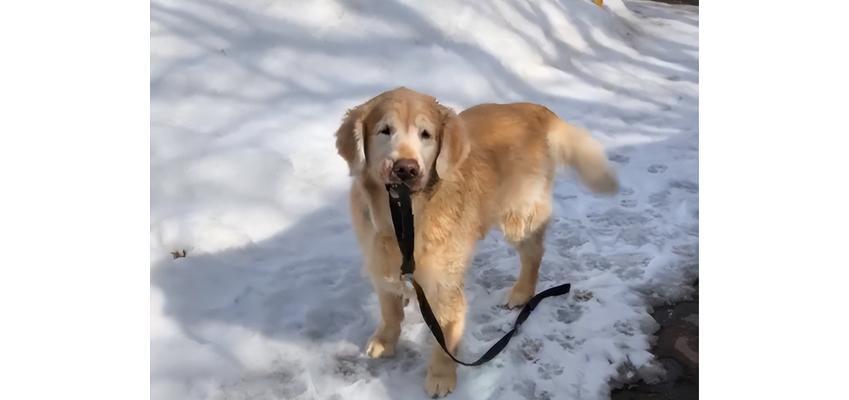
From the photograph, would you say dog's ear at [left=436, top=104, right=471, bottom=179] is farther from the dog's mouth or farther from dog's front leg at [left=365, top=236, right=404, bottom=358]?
dog's front leg at [left=365, top=236, right=404, bottom=358]

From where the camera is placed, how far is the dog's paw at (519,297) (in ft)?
10.7

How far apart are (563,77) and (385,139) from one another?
470 cm

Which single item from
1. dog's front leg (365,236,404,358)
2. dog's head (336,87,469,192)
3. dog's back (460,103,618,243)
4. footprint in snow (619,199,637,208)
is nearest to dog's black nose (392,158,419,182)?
dog's head (336,87,469,192)

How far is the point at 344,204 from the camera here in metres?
4.18

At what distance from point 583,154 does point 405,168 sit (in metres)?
1.54

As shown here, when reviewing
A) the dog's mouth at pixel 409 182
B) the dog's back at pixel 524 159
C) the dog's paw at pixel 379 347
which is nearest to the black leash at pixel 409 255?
the dog's mouth at pixel 409 182

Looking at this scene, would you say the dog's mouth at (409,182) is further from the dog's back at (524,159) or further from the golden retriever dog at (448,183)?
the dog's back at (524,159)

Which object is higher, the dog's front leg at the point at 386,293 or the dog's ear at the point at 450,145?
the dog's ear at the point at 450,145

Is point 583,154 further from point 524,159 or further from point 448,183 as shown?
point 448,183

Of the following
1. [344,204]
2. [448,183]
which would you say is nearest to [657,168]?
[344,204]

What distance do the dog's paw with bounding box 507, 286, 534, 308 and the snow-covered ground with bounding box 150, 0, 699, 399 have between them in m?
0.09

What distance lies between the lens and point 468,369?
283 cm

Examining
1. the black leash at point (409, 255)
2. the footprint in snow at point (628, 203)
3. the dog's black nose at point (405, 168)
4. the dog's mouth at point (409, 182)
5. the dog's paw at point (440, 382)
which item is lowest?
the dog's paw at point (440, 382)
